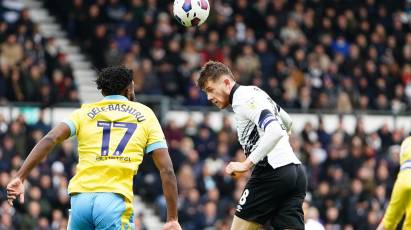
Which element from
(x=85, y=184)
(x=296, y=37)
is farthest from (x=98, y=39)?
(x=85, y=184)

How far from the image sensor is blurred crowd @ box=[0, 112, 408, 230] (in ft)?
57.0

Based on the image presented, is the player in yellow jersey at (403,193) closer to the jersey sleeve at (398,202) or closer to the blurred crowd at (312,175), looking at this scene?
the jersey sleeve at (398,202)

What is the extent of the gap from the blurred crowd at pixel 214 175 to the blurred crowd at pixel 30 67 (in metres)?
1.06

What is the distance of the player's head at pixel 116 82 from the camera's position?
8781mm

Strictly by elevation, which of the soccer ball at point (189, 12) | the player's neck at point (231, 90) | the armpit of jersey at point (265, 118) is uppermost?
the soccer ball at point (189, 12)

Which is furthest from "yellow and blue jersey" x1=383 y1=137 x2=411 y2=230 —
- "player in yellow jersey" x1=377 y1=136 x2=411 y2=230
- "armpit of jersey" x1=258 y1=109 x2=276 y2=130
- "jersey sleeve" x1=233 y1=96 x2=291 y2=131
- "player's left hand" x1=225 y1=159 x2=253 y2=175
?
"player's left hand" x1=225 y1=159 x2=253 y2=175

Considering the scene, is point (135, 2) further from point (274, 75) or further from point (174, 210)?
point (174, 210)

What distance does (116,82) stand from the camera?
28.8 feet

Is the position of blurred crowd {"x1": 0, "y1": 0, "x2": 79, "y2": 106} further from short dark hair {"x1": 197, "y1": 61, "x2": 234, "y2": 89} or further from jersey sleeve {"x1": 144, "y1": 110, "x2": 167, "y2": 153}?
jersey sleeve {"x1": 144, "y1": 110, "x2": 167, "y2": 153}

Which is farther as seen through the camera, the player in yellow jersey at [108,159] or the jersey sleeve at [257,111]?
the jersey sleeve at [257,111]

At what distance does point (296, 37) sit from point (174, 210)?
16.2 m

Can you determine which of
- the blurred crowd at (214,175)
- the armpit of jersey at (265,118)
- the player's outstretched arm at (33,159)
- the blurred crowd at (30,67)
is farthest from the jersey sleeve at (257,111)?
the blurred crowd at (30,67)

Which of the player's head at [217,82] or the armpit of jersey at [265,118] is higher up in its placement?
the player's head at [217,82]

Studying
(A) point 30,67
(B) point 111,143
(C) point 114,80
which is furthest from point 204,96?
(B) point 111,143
